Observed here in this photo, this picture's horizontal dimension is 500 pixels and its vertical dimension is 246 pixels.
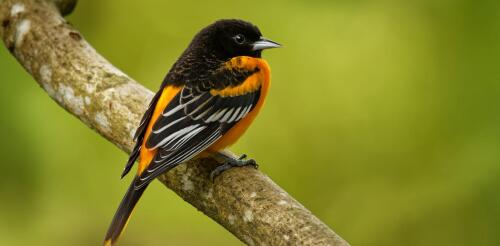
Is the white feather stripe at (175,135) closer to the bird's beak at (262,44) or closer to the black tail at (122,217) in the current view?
the black tail at (122,217)

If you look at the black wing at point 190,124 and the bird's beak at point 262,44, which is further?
the bird's beak at point 262,44

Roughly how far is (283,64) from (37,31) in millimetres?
1970

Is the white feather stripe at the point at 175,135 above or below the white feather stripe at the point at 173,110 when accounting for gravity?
below

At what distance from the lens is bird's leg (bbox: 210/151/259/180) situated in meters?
4.04

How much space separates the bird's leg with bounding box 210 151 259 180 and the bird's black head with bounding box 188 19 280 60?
765mm

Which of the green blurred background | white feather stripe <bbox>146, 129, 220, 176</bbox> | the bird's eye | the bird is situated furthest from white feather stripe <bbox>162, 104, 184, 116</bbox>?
the green blurred background

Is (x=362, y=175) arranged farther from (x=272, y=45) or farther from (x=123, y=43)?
(x=123, y=43)

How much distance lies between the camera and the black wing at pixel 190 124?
13.1 feet

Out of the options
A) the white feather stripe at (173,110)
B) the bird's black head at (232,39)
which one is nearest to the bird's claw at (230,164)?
the white feather stripe at (173,110)

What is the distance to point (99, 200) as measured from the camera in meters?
6.10

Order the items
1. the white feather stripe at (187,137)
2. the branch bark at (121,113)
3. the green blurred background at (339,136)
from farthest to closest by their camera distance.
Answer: the green blurred background at (339,136) < the white feather stripe at (187,137) < the branch bark at (121,113)

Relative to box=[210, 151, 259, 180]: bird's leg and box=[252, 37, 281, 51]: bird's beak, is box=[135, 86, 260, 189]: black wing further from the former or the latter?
box=[252, 37, 281, 51]: bird's beak

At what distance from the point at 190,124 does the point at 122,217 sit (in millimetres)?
668

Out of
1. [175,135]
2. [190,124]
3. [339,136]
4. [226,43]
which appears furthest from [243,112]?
[339,136]
